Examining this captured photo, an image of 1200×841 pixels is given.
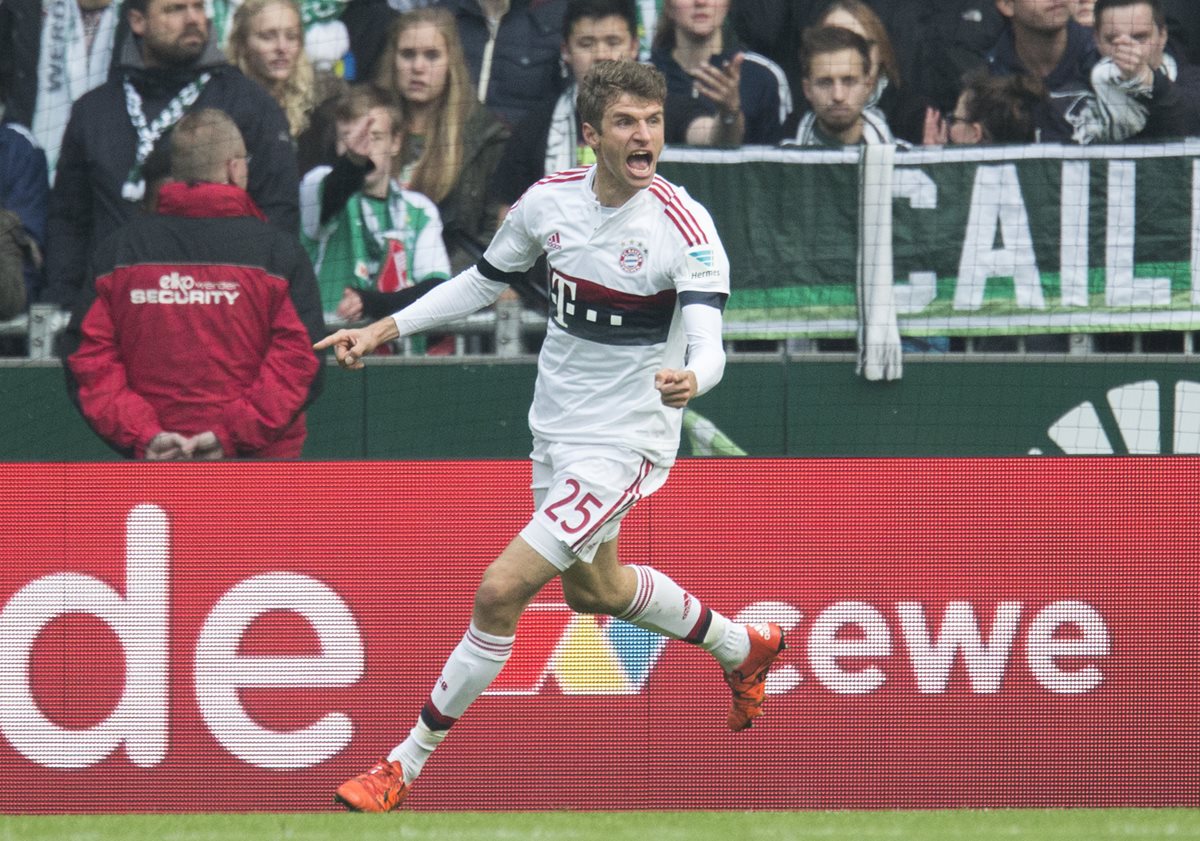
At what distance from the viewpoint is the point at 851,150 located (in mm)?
7461

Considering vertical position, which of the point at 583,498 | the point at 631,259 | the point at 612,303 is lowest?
the point at 583,498

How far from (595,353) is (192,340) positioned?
1906mm

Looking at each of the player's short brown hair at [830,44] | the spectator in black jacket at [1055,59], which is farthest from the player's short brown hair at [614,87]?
the spectator in black jacket at [1055,59]

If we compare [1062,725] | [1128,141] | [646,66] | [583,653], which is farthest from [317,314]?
[1128,141]

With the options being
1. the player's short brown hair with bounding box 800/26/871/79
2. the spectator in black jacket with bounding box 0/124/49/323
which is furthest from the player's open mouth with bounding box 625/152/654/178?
the spectator in black jacket with bounding box 0/124/49/323

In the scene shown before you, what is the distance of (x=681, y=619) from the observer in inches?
212

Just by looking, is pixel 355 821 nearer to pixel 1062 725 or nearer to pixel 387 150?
pixel 1062 725

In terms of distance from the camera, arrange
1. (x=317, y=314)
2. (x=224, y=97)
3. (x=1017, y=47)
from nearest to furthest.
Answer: (x=317, y=314) → (x=224, y=97) → (x=1017, y=47)

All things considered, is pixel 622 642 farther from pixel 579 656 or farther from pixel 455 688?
pixel 455 688

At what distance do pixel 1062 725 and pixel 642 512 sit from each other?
159 centimetres

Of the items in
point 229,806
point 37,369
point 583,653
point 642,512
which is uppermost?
point 37,369

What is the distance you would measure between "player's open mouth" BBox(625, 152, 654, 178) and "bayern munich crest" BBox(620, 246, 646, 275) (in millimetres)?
218

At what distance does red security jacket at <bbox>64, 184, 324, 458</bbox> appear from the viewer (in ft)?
20.8

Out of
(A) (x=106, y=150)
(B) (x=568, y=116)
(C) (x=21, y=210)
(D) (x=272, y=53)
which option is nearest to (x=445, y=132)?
(B) (x=568, y=116)
